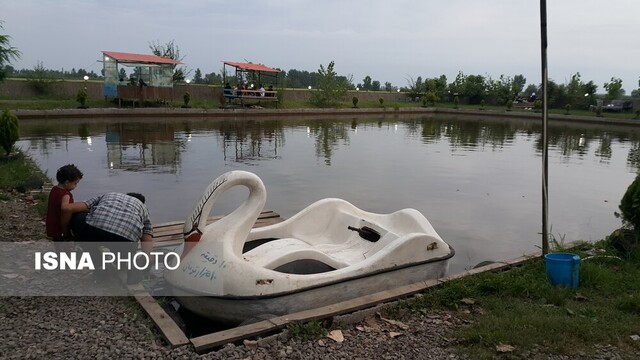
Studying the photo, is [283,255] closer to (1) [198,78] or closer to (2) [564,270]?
(2) [564,270]

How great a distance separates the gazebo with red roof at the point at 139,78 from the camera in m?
24.3

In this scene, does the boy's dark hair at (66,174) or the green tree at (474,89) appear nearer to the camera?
the boy's dark hair at (66,174)

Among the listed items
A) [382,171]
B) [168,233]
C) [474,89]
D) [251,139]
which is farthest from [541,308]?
[474,89]

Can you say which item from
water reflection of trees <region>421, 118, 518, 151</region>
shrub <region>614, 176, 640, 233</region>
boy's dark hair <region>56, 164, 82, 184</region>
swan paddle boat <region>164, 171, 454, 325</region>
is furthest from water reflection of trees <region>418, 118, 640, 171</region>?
boy's dark hair <region>56, 164, 82, 184</region>

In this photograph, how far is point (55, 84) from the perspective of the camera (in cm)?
2650

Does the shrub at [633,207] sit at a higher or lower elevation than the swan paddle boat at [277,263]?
higher

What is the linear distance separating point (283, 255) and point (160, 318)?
1128 millimetres

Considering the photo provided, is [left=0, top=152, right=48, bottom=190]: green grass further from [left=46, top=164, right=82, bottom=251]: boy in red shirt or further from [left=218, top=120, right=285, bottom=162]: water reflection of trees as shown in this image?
[left=218, top=120, right=285, bottom=162]: water reflection of trees

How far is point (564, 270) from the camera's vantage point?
4.57 metres

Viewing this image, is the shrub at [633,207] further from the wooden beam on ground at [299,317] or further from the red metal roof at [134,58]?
the red metal roof at [134,58]

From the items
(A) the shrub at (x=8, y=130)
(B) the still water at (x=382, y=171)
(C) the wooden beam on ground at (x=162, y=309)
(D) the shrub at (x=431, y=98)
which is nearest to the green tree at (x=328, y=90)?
(D) the shrub at (x=431, y=98)

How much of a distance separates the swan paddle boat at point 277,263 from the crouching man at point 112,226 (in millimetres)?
442

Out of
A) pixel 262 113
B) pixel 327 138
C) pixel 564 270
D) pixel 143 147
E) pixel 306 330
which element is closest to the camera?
pixel 306 330

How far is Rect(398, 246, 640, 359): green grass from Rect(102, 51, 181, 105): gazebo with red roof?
909 inches
